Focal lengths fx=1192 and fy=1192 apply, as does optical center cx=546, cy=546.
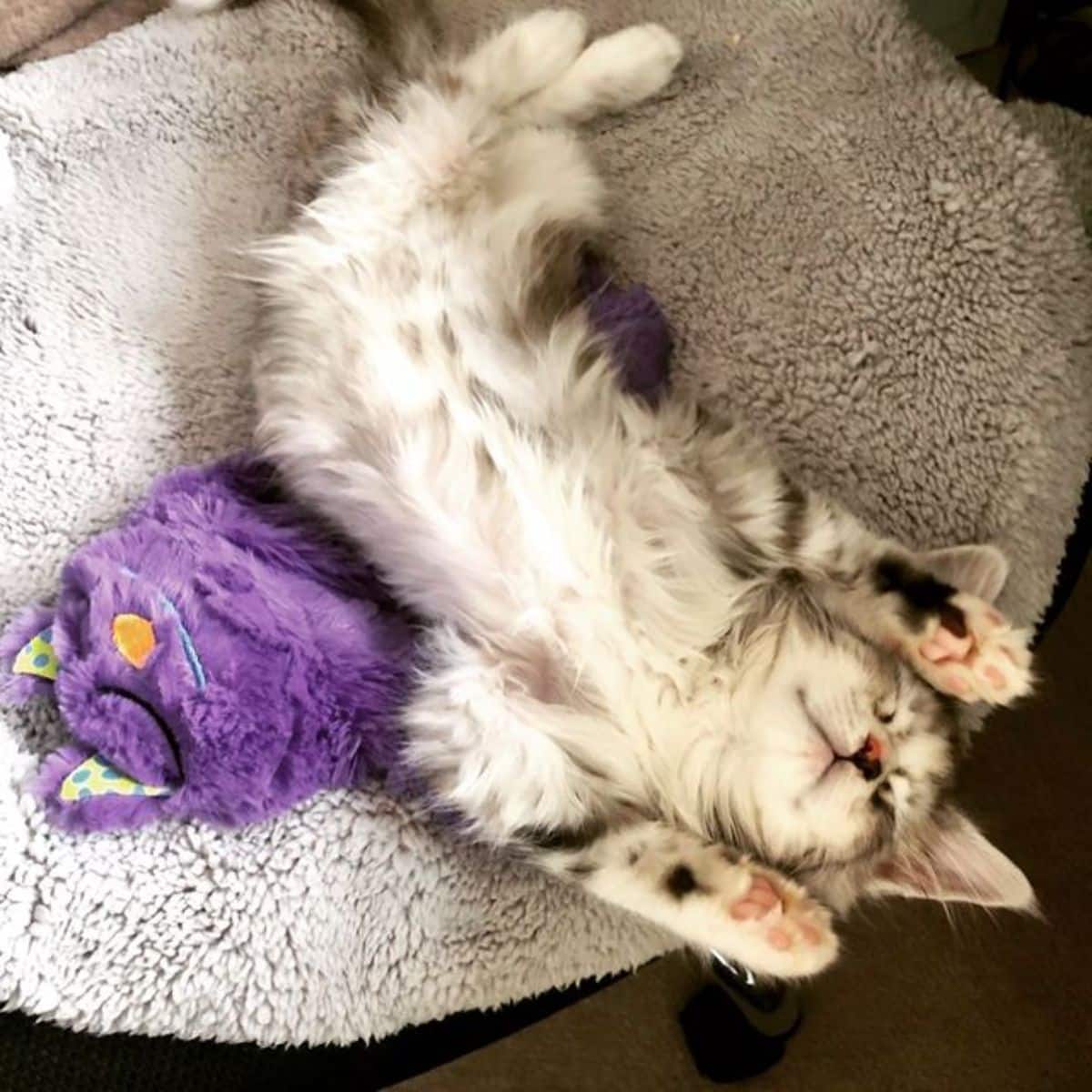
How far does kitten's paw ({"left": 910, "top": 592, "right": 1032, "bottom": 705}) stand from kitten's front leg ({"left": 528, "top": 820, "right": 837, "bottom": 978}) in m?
0.25

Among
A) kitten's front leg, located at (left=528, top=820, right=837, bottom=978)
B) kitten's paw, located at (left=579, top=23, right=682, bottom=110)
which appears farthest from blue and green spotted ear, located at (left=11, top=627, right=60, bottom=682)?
kitten's paw, located at (left=579, top=23, right=682, bottom=110)

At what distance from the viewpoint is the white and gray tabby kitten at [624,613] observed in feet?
3.71

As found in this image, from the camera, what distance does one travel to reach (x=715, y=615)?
1.21m

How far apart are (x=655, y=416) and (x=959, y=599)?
14.6 inches

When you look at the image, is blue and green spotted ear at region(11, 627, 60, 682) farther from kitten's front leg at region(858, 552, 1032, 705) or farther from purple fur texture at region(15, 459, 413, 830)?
kitten's front leg at region(858, 552, 1032, 705)

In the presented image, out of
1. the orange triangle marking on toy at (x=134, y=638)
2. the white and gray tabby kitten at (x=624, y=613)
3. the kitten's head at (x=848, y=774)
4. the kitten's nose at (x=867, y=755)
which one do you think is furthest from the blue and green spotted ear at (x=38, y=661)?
the kitten's nose at (x=867, y=755)

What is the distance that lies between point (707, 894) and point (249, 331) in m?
0.90

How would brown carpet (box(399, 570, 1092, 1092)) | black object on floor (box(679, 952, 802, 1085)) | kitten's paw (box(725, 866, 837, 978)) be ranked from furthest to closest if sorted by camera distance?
1. brown carpet (box(399, 570, 1092, 1092))
2. black object on floor (box(679, 952, 802, 1085))
3. kitten's paw (box(725, 866, 837, 978))

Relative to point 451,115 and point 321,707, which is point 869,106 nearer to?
point 451,115

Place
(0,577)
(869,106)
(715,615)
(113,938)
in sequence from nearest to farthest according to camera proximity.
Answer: (113,938) < (715,615) < (0,577) < (869,106)

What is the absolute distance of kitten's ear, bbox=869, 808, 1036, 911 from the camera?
1.15 metres

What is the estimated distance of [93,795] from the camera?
111 cm

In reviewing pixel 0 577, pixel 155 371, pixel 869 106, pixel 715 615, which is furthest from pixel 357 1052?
pixel 869 106

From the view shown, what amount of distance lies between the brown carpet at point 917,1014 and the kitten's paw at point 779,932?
62cm
